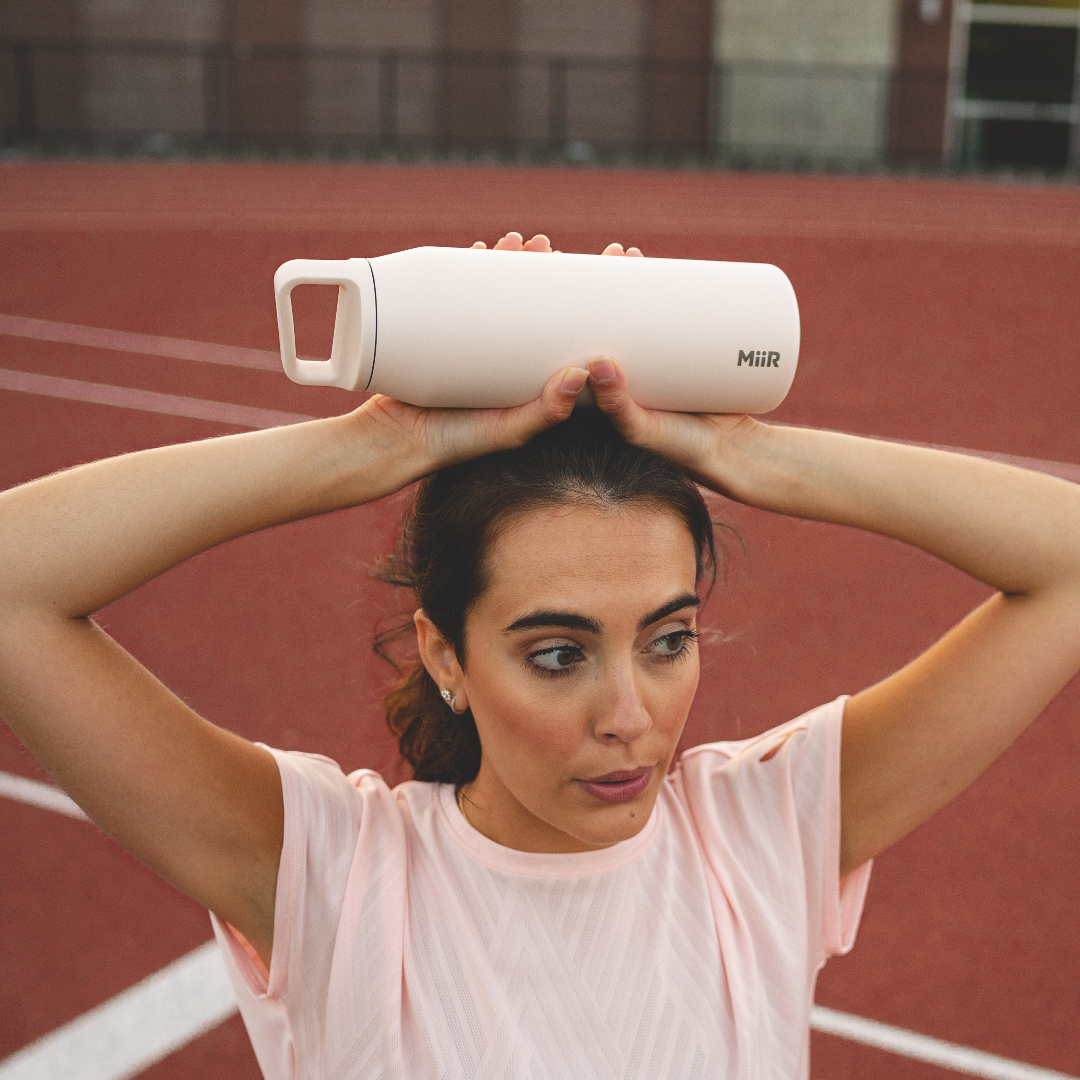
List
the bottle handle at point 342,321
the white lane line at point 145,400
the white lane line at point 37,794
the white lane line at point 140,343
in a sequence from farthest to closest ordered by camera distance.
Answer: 1. the white lane line at point 140,343
2. the white lane line at point 145,400
3. the white lane line at point 37,794
4. the bottle handle at point 342,321

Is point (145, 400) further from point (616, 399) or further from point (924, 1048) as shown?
point (616, 399)

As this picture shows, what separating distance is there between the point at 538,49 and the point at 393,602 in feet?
67.4

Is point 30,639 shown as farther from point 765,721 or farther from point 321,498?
point 765,721

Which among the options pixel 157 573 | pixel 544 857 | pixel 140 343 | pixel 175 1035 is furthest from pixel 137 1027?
pixel 140 343

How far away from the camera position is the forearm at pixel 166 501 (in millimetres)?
1545

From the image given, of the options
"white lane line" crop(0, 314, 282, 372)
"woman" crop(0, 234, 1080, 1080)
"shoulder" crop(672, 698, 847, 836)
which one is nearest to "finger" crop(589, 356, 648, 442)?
"woman" crop(0, 234, 1080, 1080)

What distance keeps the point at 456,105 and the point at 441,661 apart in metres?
21.0

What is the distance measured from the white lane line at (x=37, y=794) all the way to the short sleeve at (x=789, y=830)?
2.26m

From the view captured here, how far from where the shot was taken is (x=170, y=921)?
3213 millimetres

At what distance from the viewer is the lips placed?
162 centimetres

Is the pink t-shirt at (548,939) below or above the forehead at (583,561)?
below

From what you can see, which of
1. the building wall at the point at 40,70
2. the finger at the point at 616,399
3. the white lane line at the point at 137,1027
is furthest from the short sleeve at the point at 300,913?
the building wall at the point at 40,70

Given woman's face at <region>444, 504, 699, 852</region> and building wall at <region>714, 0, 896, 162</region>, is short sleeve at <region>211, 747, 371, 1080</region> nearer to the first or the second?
woman's face at <region>444, 504, 699, 852</region>

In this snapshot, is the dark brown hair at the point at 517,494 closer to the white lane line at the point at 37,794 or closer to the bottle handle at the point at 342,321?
the bottle handle at the point at 342,321
